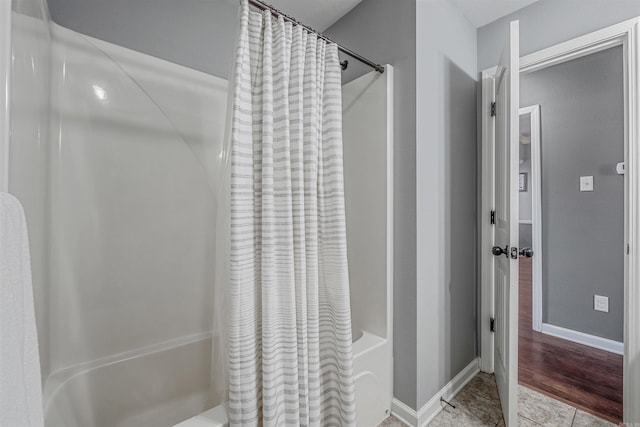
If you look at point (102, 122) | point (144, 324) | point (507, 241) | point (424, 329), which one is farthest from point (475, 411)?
point (102, 122)

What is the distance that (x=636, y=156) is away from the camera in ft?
4.68

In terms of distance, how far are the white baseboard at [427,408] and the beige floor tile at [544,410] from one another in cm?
33

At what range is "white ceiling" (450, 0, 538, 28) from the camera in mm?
1755

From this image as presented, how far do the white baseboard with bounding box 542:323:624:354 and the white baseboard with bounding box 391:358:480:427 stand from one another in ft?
4.51

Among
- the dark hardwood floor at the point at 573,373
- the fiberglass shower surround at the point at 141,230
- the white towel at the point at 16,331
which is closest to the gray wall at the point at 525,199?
the dark hardwood floor at the point at 573,373

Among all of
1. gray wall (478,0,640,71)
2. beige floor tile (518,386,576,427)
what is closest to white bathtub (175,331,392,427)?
beige floor tile (518,386,576,427)

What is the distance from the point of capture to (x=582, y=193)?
2414 millimetres

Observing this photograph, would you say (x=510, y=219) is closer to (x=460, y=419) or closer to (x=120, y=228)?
(x=460, y=419)

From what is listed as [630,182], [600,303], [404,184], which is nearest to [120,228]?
[404,184]

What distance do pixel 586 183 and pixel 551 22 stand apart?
4.63ft

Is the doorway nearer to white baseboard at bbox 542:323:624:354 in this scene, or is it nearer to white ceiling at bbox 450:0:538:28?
white baseboard at bbox 542:323:624:354

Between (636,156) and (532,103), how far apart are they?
157cm

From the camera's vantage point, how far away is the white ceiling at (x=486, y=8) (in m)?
1.75

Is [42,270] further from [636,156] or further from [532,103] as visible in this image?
[532,103]
